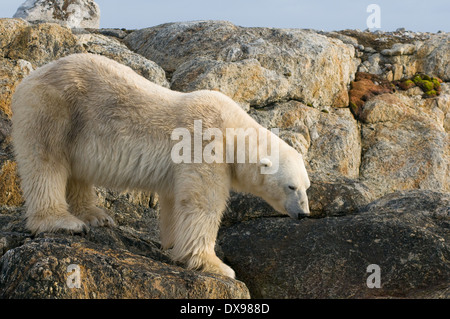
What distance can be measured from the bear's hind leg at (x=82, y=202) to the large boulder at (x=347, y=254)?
1.90 m

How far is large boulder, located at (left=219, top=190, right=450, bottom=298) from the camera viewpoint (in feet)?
22.1

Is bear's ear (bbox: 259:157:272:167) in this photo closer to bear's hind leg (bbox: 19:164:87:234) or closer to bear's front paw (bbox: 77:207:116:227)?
bear's front paw (bbox: 77:207:116:227)

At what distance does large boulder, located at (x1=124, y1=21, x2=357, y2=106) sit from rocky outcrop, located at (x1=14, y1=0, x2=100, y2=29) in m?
11.7

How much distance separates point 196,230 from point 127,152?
1372mm

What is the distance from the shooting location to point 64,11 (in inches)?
1057

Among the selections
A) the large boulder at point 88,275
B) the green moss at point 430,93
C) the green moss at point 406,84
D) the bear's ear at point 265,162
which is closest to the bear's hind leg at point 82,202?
the large boulder at point 88,275

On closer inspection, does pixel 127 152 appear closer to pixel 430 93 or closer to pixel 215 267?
pixel 215 267

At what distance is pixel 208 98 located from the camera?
7.26 m

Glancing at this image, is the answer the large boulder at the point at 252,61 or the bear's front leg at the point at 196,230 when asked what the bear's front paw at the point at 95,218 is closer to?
the bear's front leg at the point at 196,230

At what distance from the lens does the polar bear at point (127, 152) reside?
6750 mm

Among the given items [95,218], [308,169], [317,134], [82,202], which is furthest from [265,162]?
[317,134]

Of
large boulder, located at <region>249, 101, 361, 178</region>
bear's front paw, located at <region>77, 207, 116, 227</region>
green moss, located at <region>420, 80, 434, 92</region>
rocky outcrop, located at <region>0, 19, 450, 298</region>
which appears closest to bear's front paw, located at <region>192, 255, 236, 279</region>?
rocky outcrop, located at <region>0, 19, 450, 298</region>
